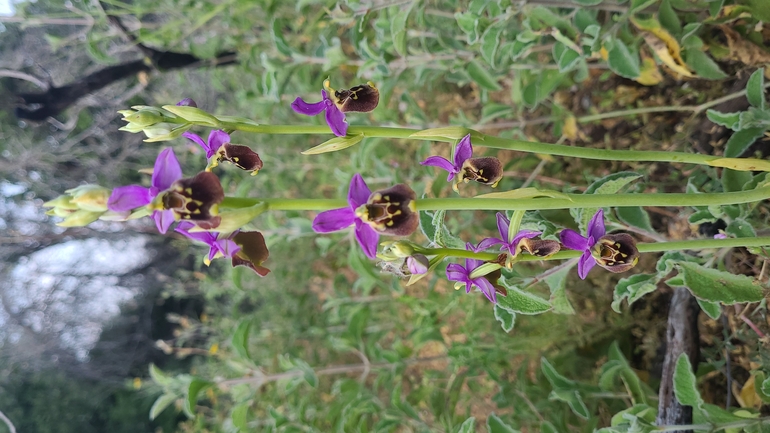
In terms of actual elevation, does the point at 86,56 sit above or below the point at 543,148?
below

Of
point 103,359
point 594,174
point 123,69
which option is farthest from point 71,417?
point 594,174

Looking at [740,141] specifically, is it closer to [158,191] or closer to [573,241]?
[573,241]

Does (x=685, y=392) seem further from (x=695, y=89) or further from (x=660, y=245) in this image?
(x=695, y=89)

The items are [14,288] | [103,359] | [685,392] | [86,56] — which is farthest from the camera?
[103,359]

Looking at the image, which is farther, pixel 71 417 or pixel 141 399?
pixel 141 399

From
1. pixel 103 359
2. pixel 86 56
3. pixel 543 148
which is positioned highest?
pixel 543 148

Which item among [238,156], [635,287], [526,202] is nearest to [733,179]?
[635,287]

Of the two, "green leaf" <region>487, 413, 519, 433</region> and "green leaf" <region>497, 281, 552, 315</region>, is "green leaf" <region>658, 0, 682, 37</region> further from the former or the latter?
"green leaf" <region>487, 413, 519, 433</region>
